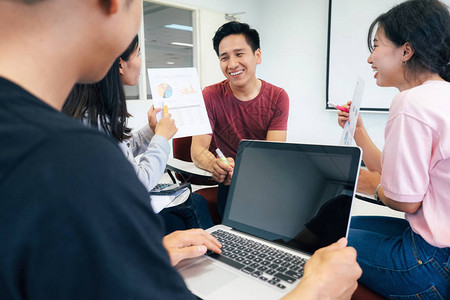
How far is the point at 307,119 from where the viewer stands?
4.75m

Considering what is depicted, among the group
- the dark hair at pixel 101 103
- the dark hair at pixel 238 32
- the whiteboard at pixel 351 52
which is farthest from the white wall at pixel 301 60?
the dark hair at pixel 101 103

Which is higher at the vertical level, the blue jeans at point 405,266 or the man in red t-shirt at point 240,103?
the man in red t-shirt at point 240,103

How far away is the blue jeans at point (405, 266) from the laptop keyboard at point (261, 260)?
0.32 meters

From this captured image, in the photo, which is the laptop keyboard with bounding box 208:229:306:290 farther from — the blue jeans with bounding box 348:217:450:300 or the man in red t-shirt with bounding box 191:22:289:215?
the man in red t-shirt with bounding box 191:22:289:215

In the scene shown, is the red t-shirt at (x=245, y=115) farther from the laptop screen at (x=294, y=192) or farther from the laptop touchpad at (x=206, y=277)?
the laptop touchpad at (x=206, y=277)

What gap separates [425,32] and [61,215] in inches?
44.3

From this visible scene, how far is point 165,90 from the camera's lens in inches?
53.3

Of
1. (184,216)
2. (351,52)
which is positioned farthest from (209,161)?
(351,52)

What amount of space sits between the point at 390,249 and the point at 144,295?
0.83 metres

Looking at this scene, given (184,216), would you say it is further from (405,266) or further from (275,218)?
(405,266)

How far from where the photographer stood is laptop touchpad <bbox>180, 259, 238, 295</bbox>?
645 mm

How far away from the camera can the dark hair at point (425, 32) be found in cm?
99

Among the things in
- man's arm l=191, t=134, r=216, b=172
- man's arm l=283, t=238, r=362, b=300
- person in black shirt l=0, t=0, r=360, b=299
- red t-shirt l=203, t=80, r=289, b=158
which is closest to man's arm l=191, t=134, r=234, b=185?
man's arm l=191, t=134, r=216, b=172

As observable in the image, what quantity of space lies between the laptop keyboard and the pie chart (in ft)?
2.40
